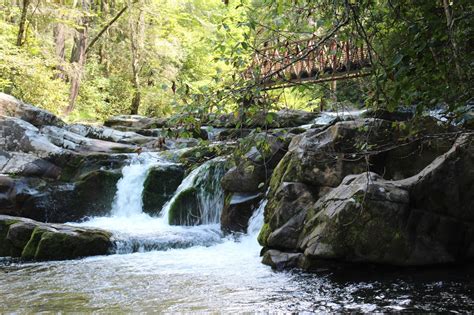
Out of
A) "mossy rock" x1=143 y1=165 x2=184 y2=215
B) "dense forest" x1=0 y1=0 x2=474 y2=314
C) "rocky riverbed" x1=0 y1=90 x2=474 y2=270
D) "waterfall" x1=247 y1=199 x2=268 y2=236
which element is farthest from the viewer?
"mossy rock" x1=143 y1=165 x2=184 y2=215

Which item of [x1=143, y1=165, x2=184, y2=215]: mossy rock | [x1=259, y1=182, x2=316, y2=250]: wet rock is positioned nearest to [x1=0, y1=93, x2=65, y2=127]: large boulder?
[x1=143, y1=165, x2=184, y2=215]: mossy rock

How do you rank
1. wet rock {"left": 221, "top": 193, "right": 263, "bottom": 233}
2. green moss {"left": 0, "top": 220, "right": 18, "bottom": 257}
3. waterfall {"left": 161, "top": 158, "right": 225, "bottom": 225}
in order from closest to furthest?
green moss {"left": 0, "top": 220, "right": 18, "bottom": 257}
wet rock {"left": 221, "top": 193, "right": 263, "bottom": 233}
waterfall {"left": 161, "top": 158, "right": 225, "bottom": 225}

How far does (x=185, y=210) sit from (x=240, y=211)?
2.06 meters

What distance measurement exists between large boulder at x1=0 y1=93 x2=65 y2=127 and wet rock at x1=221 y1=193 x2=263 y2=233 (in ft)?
27.2

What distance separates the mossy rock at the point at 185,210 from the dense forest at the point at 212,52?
9.40ft

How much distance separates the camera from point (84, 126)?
17703mm

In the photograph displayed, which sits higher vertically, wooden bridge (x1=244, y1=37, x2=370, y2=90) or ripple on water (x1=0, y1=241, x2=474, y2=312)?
wooden bridge (x1=244, y1=37, x2=370, y2=90)

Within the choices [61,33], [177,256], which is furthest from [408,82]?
[61,33]

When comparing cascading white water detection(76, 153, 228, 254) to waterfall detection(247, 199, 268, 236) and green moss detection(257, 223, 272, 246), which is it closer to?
waterfall detection(247, 199, 268, 236)

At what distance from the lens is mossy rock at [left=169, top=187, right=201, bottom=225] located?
11.9m

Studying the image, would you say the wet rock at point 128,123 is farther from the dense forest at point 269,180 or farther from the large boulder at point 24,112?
the large boulder at point 24,112

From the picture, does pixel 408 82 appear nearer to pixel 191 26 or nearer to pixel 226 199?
pixel 226 199

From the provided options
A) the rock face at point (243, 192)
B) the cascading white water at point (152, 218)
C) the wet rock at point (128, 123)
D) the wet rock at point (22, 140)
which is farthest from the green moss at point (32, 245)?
the wet rock at point (128, 123)

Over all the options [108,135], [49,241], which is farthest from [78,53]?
[49,241]
